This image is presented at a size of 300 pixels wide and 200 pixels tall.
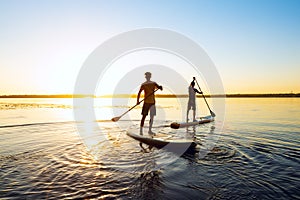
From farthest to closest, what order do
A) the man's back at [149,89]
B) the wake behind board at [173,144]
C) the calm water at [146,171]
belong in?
1. the man's back at [149,89]
2. the wake behind board at [173,144]
3. the calm water at [146,171]

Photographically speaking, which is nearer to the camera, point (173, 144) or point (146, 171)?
point (146, 171)

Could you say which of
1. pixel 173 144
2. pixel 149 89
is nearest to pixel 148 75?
pixel 149 89

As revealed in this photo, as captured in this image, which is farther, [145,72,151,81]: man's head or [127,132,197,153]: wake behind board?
[145,72,151,81]: man's head

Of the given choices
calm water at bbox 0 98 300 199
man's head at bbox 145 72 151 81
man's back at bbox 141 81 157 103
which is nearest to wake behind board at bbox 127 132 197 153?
calm water at bbox 0 98 300 199

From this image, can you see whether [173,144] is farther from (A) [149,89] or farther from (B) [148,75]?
(B) [148,75]

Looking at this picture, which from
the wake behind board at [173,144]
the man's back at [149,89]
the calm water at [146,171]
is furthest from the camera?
the man's back at [149,89]

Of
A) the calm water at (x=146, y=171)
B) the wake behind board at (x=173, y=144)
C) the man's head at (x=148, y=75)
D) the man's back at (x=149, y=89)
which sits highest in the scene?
the man's head at (x=148, y=75)

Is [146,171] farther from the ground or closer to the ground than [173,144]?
closer to the ground

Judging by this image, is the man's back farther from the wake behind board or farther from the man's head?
the wake behind board

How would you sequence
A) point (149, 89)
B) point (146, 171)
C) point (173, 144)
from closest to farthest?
point (146, 171)
point (173, 144)
point (149, 89)

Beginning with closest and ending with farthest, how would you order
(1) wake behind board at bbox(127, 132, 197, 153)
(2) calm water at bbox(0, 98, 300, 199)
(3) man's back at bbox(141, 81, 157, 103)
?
1. (2) calm water at bbox(0, 98, 300, 199)
2. (1) wake behind board at bbox(127, 132, 197, 153)
3. (3) man's back at bbox(141, 81, 157, 103)

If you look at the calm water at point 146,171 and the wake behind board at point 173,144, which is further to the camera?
the wake behind board at point 173,144

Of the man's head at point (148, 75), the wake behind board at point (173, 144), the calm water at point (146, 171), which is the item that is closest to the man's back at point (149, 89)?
the man's head at point (148, 75)

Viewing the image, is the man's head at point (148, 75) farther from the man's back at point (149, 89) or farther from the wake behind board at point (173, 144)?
the wake behind board at point (173, 144)
